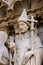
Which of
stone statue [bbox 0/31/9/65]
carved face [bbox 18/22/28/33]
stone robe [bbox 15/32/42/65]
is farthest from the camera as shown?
carved face [bbox 18/22/28/33]

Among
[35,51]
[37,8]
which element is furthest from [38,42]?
[37,8]

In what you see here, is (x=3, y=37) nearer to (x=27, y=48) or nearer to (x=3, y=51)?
(x=3, y=51)

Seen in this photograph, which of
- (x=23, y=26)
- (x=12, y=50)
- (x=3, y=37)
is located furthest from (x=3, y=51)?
(x=23, y=26)

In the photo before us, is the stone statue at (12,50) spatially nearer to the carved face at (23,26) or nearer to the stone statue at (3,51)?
the stone statue at (3,51)

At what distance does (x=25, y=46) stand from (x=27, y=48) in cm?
4

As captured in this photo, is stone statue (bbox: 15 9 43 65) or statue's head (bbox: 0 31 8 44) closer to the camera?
stone statue (bbox: 15 9 43 65)

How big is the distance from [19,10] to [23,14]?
0.25 metres

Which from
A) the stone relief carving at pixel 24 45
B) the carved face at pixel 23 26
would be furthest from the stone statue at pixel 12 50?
the carved face at pixel 23 26

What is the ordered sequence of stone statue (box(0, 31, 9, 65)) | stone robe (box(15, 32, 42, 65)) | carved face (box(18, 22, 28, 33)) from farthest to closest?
1. carved face (box(18, 22, 28, 33))
2. stone statue (box(0, 31, 9, 65))
3. stone robe (box(15, 32, 42, 65))

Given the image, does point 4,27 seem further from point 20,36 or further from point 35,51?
point 35,51

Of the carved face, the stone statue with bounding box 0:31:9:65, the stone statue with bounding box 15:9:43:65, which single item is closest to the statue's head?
the stone statue with bounding box 0:31:9:65

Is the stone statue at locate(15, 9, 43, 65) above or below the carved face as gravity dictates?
below

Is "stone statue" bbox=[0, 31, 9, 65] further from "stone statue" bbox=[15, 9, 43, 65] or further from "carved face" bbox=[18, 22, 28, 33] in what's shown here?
"carved face" bbox=[18, 22, 28, 33]

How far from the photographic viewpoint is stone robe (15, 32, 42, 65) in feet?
13.5
